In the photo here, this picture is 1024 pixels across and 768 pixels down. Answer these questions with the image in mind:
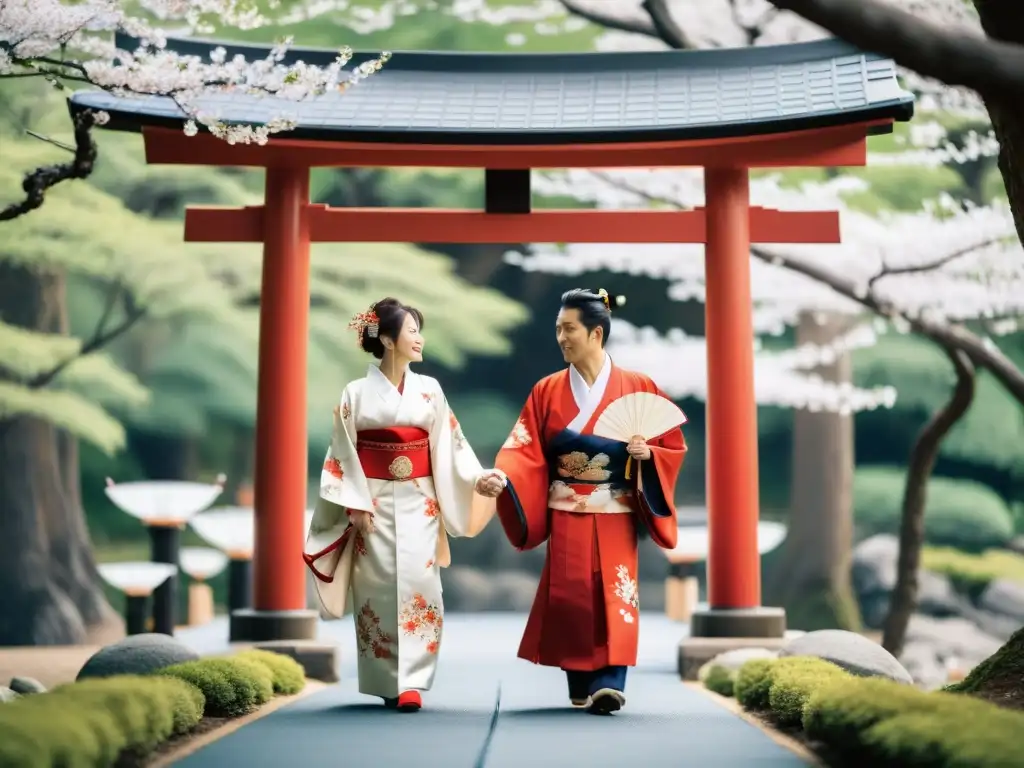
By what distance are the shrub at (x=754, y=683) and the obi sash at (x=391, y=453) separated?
1.98 meters

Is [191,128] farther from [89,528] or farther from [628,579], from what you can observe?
[89,528]

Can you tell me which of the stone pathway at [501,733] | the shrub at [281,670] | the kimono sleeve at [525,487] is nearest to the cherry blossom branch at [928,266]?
the stone pathway at [501,733]

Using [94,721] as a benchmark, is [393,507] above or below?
above

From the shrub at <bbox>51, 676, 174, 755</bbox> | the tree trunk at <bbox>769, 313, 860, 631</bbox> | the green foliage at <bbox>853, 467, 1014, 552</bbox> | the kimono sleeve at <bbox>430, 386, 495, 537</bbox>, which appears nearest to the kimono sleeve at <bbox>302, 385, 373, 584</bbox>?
the kimono sleeve at <bbox>430, 386, 495, 537</bbox>

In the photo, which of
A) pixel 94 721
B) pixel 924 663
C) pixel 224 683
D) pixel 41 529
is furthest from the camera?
pixel 924 663

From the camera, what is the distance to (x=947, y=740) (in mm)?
3807

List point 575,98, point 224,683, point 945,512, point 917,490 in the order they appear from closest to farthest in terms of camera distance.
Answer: point 224,683, point 575,98, point 917,490, point 945,512

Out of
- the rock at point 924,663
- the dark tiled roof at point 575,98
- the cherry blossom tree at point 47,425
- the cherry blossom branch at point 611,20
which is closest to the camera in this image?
the dark tiled roof at point 575,98

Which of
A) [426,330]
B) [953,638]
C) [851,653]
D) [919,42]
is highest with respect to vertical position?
[919,42]

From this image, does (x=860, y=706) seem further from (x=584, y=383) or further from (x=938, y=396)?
(x=938, y=396)

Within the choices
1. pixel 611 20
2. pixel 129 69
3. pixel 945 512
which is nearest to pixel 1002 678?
pixel 129 69

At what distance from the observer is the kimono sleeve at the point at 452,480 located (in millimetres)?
6562

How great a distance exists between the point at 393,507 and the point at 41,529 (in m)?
9.36

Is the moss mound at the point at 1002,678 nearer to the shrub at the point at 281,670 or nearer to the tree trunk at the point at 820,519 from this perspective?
the shrub at the point at 281,670
